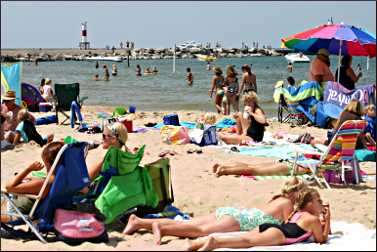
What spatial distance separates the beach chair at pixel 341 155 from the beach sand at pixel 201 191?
0.63 feet

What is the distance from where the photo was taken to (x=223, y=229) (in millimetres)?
4391

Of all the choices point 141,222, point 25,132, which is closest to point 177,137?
point 25,132

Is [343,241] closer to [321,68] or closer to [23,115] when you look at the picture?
[23,115]

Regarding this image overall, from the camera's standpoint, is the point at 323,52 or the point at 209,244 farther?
the point at 323,52

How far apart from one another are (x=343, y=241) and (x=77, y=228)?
1.84 meters

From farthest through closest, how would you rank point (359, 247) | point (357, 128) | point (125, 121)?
point (125, 121), point (357, 128), point (359, 247)

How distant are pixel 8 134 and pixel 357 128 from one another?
4.37 metres

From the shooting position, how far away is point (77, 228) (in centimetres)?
425

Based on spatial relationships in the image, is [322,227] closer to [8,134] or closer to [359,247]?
[359,247]

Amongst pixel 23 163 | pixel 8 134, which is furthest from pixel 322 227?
pixel 8 134

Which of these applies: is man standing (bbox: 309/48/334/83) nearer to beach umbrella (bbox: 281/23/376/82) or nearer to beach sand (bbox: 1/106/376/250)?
beach umbrella (bbox: 281/23/376/82)

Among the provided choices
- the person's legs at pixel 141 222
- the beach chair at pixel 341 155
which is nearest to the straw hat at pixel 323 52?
the beach chair at pixel 341 155

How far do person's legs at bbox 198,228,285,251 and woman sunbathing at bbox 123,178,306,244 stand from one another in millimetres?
258

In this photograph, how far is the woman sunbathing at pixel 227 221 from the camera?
439cm
